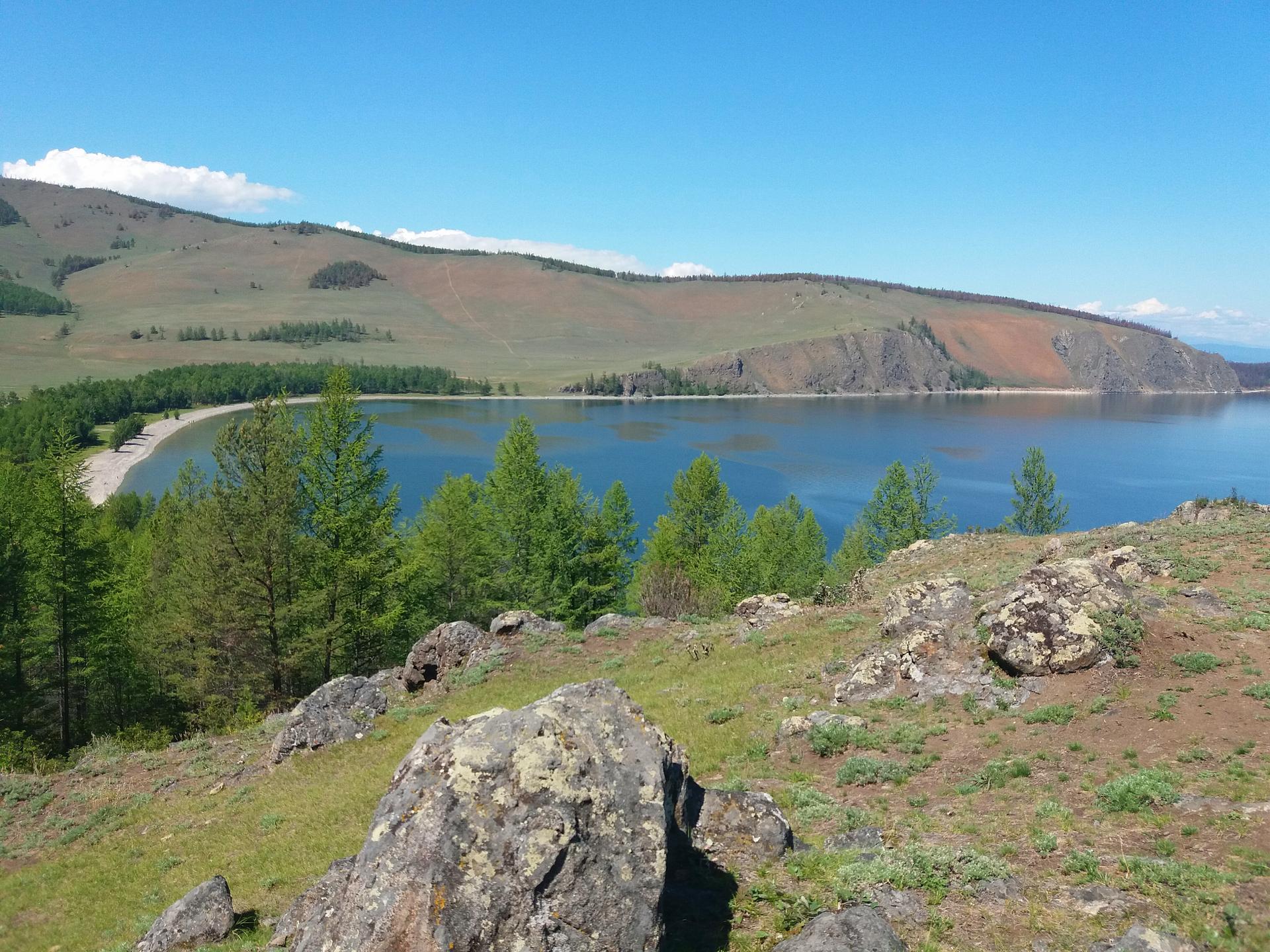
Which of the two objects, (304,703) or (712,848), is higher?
(712,848)

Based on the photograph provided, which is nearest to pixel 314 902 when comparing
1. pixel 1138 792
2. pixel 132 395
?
pixel 1138 792

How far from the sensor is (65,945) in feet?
33.2

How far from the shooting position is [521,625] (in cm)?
2286

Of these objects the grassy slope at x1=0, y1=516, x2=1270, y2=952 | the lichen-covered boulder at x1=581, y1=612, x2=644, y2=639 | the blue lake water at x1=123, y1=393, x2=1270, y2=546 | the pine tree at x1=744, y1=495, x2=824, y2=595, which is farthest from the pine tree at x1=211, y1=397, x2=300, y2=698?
the blue lake water at x1=123, y1=393, x2=1270, y2=546

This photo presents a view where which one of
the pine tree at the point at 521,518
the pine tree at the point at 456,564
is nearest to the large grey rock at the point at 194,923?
the pine tree at the point at 521,518

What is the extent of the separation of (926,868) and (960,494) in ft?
298

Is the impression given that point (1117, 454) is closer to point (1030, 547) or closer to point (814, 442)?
point (814, 442)

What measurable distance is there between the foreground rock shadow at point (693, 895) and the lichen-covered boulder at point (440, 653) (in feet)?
47.9

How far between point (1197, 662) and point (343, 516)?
23.2 metres

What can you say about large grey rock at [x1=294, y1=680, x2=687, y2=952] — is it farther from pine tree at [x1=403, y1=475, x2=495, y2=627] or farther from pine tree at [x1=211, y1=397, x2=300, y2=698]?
pine tree at [x1=403, y1=475, x2=495, y2=627]

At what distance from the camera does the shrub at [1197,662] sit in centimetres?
1240

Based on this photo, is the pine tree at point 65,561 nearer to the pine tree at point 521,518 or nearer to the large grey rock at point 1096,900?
the pine tree at point 521,518

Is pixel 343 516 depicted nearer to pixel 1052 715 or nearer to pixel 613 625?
pixel 613 625

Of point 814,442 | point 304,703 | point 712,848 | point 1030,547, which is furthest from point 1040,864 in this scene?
point 814,442
